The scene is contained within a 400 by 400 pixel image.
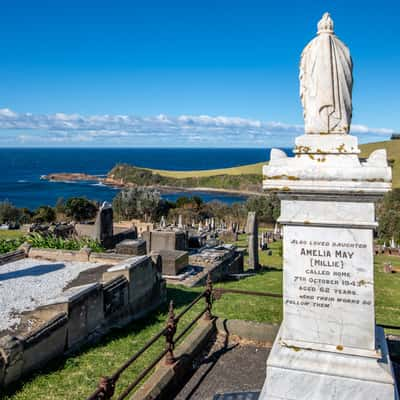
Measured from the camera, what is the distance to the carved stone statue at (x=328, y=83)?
4453mm

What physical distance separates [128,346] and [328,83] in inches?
231

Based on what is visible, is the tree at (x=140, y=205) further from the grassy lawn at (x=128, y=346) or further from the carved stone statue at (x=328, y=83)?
the carved stone statue at (x=328, y=83)

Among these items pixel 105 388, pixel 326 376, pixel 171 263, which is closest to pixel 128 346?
pixel 105 388

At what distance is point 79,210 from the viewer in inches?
1446

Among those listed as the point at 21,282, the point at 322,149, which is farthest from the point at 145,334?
Answer: the point at 322,149

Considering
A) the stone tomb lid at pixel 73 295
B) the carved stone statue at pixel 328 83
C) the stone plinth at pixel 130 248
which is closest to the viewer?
the carved stone statue at pixel 328 83

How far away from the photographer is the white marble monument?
418 centimetres

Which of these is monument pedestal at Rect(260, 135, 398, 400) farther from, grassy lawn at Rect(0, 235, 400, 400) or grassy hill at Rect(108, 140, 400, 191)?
grassy hill at Rect(108, 140, 400, 191)

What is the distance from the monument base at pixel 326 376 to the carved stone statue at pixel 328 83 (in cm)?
239

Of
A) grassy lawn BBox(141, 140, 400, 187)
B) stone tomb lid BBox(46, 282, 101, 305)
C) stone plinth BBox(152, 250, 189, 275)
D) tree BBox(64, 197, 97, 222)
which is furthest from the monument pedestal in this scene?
grassy lawn BBox(141, 140, 400, 187)

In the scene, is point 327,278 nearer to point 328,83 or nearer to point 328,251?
point 328,251

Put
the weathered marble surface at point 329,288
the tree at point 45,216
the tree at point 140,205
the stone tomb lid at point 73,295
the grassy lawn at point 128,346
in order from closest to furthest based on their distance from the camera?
the weathered marble surface at point 329,288, the grassy lawn at point 128,346, the stone tomb lid at point 73,295, the tree at point 45,216, the tree at point 140,205

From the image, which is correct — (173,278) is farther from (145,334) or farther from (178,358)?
(178,358)

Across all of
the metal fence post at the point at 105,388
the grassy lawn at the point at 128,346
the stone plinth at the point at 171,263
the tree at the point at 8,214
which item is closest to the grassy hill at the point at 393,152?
the tree at the point at 8,214
